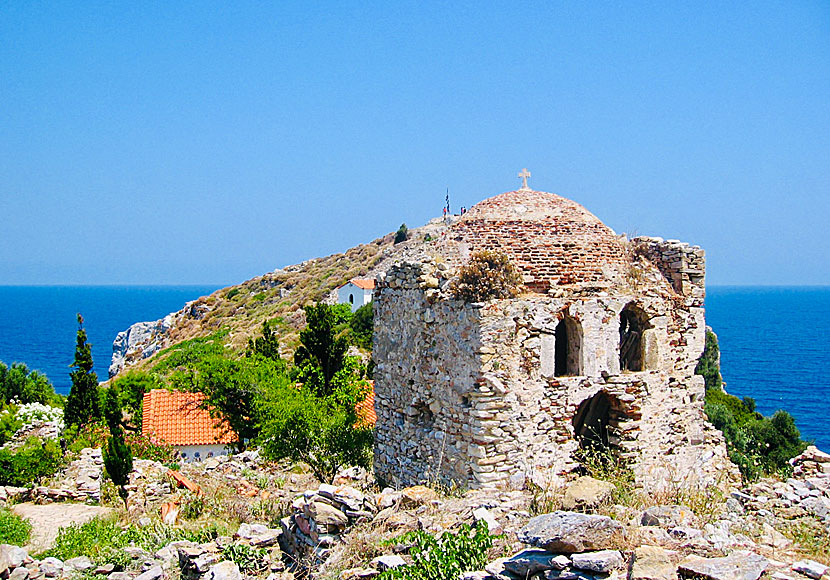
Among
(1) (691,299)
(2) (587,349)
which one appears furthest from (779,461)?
(2) (587,349)

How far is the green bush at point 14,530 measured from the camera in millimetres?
13289

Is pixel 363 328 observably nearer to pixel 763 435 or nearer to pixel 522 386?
pixel 763 435

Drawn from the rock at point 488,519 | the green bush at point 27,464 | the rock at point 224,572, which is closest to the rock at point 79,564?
the rock at point 224,572

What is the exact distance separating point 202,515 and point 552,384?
7.76 m

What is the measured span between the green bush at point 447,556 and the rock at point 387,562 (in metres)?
0.11

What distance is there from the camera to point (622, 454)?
11531 mm

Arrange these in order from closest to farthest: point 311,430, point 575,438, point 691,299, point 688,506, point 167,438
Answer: point 688,506
point 575,438
point 691,299
point 311,430
point 167,438

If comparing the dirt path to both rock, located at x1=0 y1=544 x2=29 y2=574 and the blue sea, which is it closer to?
rock, located at x1=0 y1=544 x2=29 y2=574

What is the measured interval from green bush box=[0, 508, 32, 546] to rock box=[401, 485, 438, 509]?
8.42 m

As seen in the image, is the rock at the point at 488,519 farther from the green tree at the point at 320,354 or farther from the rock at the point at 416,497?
the green tree at the point at 320,354

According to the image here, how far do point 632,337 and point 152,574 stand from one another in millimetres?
8735

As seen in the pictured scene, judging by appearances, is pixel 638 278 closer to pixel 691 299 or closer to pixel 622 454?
pixel 691 299

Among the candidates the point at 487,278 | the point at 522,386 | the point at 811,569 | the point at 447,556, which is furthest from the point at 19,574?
the point at 811,569

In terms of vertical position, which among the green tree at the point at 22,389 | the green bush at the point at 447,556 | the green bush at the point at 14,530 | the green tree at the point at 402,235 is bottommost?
the green bush at the point at 14,530
